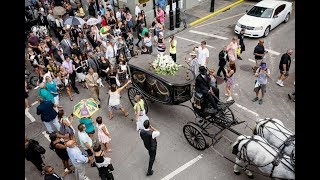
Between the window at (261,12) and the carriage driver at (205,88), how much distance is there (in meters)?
8.95

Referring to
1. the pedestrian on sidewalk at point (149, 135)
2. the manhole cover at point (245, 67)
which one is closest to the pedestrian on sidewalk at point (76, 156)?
the pedestrian on sidewalk at point (149, 135)

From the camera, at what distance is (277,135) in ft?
26.3

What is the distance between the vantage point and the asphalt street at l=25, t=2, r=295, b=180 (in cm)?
927

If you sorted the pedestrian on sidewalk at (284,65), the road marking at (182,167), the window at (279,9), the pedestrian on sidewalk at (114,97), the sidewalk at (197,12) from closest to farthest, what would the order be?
the road marking at (182,167) → the pedestrian on sidewalk at (114,97) → the pedestrian on sidewalk at (284,65) → the window at (279,9) → the sidewalk at (197,12)

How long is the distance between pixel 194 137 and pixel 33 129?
5.82 m

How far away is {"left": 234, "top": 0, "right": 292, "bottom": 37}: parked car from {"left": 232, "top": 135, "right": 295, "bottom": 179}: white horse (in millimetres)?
9392

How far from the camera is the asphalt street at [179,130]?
9.27 m

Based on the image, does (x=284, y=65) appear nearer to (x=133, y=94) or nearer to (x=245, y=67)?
(x=245, y=67)

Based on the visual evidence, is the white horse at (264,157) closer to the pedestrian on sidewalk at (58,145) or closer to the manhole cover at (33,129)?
the pedestrian on sidewalk at (58,145)

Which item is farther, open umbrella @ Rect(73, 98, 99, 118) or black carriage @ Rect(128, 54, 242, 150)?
black carriage @ Rect(128, 54, 242, 150)

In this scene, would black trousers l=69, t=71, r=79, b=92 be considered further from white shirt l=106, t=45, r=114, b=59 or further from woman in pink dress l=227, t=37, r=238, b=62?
woman in pink dress l=227, t=37, r=238, b=62

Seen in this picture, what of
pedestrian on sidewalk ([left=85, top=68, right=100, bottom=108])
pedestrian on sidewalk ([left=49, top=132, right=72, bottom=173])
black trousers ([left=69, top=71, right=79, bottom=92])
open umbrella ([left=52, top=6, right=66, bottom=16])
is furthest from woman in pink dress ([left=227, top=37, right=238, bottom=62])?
open umbrella ([left=52, top=6, right=66, bottom=16])

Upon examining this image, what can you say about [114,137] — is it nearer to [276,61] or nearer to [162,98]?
[162,98]
